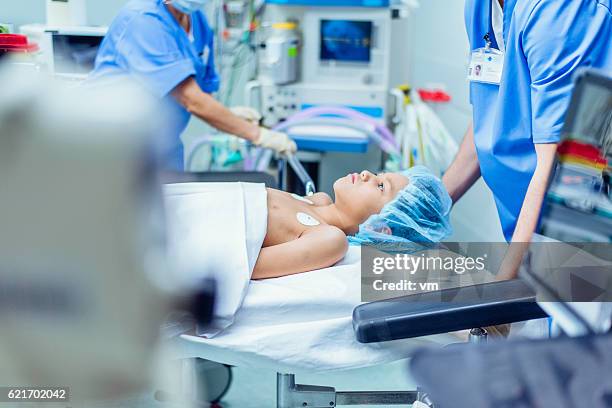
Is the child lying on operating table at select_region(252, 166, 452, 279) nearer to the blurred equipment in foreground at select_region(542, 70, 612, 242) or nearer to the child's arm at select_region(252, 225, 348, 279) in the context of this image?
the child's arm at select_region(252, 225, 348, 279)

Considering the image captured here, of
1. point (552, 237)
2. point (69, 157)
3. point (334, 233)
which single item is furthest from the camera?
point (334, 233)

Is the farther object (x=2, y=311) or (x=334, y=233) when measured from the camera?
(x=334, y=233)

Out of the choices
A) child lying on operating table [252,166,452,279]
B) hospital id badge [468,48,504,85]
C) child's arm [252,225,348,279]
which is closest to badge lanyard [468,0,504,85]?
hospital id badge [468,48,504,85]

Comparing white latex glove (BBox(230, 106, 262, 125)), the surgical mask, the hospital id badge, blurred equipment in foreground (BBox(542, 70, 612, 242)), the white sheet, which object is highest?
the surgical mask

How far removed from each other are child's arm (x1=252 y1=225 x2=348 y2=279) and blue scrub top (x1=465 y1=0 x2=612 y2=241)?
1.29 ft

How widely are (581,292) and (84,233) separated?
97cm

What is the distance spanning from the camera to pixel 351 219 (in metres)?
1.58

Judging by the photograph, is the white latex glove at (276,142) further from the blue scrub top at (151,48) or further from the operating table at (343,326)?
the operating table at (343,326)

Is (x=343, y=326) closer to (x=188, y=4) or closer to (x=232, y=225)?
(x=232, y=225)

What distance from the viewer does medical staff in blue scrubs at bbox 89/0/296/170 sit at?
193cm

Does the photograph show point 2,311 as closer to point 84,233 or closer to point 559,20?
point 84,233

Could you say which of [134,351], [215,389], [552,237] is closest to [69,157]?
[134,351]

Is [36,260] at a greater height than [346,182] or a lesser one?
greater

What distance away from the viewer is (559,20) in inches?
49.3
